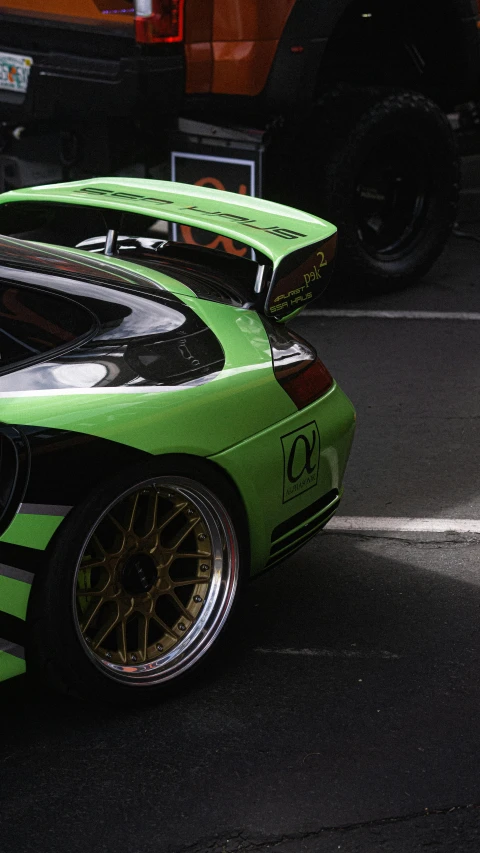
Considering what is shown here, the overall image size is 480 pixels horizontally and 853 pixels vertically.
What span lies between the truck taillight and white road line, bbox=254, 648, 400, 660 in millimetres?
3875

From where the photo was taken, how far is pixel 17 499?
106 inches

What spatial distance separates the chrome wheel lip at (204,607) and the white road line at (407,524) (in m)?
1.02

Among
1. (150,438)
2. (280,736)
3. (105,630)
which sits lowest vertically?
(280,736)

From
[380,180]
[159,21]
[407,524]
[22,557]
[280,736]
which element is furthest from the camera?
[380,180]

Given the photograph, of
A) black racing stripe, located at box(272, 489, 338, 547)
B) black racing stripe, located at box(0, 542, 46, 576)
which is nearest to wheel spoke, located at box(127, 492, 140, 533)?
black racing stripe, located at box(0, 542, 46, 576)

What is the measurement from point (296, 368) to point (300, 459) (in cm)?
26

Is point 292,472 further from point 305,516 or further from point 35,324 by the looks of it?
point 35,324

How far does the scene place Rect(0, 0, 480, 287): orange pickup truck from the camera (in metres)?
6.31

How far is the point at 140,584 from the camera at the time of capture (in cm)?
317

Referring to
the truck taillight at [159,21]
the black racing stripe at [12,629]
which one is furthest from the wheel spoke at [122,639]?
the truck taillight at [159,21]

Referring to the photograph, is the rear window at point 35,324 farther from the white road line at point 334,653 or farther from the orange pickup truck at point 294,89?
the orange pickup truck at point 294,89

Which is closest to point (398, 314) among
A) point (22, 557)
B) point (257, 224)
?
point (257, 224)

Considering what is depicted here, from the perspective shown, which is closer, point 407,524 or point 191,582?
point 191,582

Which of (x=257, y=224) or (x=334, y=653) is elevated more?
(x=257, y=224)
